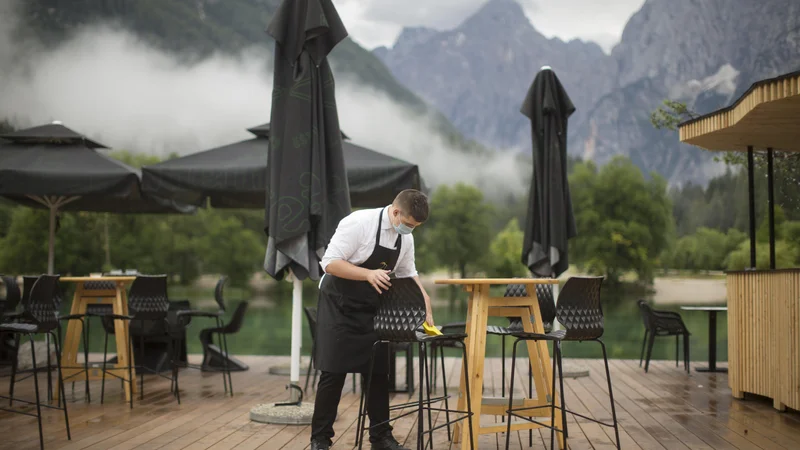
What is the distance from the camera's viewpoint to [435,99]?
123438 millimetres

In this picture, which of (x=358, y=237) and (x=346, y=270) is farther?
(x=358, y=237)

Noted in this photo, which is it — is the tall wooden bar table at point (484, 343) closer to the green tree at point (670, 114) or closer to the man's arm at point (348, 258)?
the man's arm at point (348, 258)

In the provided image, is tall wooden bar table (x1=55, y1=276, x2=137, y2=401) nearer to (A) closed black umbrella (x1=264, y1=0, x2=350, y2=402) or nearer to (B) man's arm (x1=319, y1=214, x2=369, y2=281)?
(A) closed black umbrella (x1=264, y1=0, x2=350, y2=402)

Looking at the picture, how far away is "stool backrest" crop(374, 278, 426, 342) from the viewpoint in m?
4.03

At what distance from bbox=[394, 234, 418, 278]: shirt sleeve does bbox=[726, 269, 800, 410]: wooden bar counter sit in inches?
123

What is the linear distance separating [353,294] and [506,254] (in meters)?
64.7

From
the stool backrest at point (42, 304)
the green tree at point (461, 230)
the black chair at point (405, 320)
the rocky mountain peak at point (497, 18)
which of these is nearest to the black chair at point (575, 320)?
the black chair at point (405, 320)

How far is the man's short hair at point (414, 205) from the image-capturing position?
3.95 meters

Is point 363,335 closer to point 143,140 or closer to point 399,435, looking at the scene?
point 399,435

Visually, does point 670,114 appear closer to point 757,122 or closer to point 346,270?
point 757,122

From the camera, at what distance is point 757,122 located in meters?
6.38

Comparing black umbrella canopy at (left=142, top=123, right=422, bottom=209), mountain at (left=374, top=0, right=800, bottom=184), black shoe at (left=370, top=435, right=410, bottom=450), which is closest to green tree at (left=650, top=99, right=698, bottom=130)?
black umbrella canopy at (left=142, top=123, right=422, bottom=209)

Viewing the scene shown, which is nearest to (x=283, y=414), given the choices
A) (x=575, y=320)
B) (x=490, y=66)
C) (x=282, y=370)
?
(x=575, y=320)

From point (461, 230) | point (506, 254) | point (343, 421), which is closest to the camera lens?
point (343, 421)
